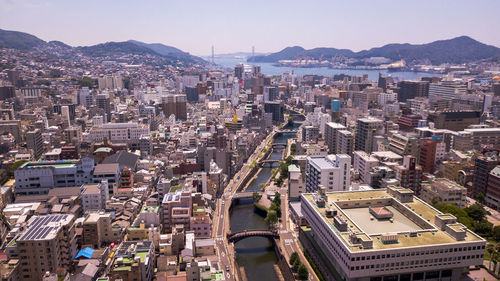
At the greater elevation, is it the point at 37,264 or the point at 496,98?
the point at 496,98

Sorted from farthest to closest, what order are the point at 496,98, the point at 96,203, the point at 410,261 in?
the point at 496,98
the point at 96,203
the point at 410,261

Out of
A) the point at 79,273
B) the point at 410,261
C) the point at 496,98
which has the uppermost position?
the point at 496,98

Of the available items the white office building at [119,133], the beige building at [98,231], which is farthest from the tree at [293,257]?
the white office building at [119,133]

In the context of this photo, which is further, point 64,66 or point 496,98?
point 64,66

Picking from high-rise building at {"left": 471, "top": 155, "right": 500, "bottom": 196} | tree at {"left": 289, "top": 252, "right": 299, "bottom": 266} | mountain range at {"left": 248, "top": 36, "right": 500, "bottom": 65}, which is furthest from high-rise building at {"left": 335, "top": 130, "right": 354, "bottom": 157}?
mountain range at {"left": 248, "top": 36, "right": 500, "bottom": 65}

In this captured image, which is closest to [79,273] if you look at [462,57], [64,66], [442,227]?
[442,227]

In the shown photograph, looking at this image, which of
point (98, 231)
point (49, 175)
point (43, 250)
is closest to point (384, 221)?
point (98, 231)

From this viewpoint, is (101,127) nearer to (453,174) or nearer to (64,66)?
(453,174)
